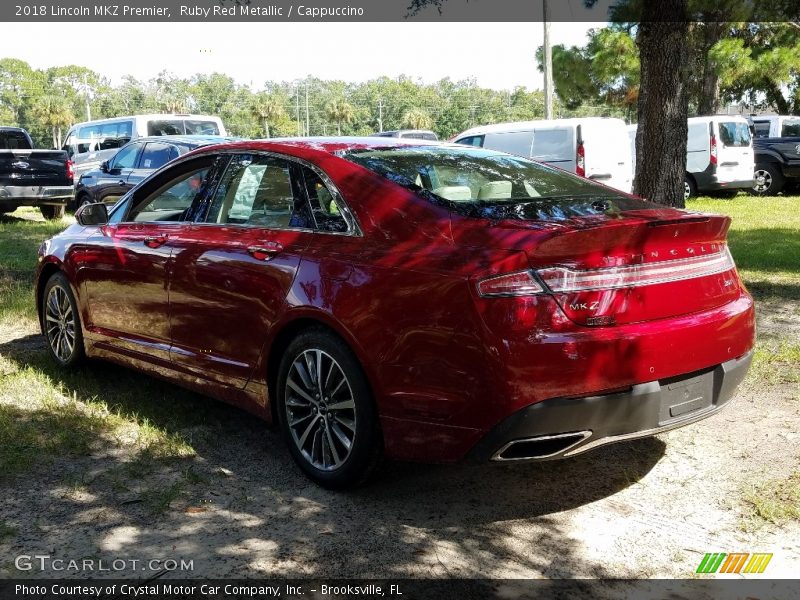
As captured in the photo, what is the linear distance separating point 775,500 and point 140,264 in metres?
3.44

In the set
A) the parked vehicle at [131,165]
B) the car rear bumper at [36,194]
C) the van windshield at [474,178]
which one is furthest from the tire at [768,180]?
the van windshield at [474,178]

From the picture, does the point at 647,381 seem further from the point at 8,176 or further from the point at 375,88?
the point at 375,88

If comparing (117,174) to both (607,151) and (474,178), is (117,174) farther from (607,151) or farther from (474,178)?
(474,178)

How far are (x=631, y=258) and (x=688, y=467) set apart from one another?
1.31 metres

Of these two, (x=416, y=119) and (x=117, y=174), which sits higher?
(x=416, y=119)

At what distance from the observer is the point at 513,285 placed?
3152 mm

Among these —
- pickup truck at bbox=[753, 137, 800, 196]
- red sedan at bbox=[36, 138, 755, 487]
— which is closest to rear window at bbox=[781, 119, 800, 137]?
pickup truck at bbox=[753, 137, 800, 196]

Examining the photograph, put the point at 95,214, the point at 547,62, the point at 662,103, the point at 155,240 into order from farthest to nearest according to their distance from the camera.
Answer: the point at 547,62 < the point at 662,103 < the point at 95,214 < the point at 155,240

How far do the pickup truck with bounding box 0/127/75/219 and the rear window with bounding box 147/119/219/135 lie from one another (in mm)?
2063

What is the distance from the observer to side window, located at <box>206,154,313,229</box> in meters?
4.11

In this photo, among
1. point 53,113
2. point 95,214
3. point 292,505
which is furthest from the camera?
point 53,113

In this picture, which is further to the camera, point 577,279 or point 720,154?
point 720,154

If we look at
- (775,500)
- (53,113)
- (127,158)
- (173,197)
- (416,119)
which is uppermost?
(53,113)

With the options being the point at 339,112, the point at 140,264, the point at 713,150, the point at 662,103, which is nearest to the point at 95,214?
the point at 140,264
